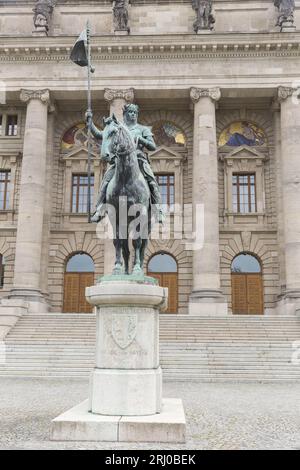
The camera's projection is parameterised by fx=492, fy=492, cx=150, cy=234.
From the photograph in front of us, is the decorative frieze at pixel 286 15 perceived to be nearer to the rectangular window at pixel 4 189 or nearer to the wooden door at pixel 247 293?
the wooden door at pixel 247 293

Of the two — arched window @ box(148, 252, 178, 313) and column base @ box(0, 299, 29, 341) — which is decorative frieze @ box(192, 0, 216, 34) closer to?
arched window @ box(148, 252, 178, 313)

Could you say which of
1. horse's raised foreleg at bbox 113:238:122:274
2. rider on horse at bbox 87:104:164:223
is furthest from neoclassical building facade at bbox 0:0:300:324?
horse's raised foreleg at bbox 113:238:122:274

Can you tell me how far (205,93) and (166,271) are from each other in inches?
460

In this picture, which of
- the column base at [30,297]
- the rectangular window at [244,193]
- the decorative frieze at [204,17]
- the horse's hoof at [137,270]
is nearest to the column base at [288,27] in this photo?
the decorative frieze at [204,17]

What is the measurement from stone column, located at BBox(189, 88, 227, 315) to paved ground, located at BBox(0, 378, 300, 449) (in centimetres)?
1145

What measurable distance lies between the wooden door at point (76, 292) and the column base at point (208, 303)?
7.67 meters

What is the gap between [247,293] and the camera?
1256 inches

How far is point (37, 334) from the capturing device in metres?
22.2

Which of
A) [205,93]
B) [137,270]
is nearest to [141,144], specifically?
[137,270]

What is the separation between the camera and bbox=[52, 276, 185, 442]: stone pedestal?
25.6 ft

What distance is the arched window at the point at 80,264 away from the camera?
32.9m

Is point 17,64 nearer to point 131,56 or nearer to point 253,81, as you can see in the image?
point 131,56
